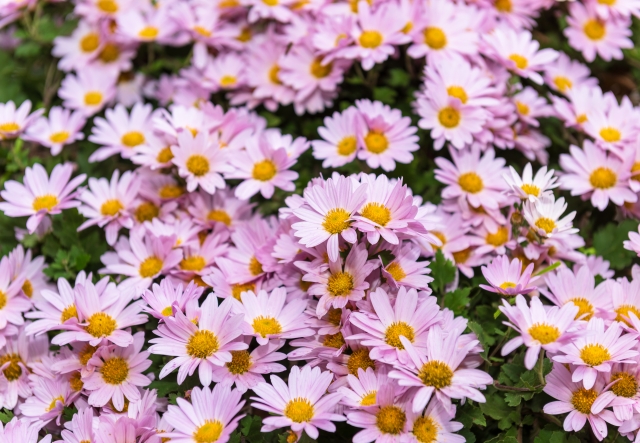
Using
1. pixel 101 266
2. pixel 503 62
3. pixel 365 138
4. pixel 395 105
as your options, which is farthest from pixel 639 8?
pixel 101 266

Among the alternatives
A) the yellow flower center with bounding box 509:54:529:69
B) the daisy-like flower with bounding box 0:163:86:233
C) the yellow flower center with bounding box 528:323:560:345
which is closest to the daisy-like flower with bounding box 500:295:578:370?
the yellow flower center with bounding box 528:323:560:345

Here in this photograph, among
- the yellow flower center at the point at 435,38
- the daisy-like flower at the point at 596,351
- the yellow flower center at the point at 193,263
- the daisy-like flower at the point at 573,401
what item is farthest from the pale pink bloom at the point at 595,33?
the yellow flower center at the point at 193,263

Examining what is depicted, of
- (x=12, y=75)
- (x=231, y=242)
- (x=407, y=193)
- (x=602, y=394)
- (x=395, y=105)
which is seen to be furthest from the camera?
(x=12, y=75)

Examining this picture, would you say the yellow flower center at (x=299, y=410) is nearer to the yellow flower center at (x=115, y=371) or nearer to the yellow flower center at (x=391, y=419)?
the yellow flower center at (x=391, y=419)

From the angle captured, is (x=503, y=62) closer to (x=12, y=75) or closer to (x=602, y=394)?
(x=602, y=394)

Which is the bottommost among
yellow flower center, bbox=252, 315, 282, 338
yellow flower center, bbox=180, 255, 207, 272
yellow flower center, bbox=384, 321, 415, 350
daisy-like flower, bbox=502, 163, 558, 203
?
yellow flower center, bbox=180, 255, 207, 272

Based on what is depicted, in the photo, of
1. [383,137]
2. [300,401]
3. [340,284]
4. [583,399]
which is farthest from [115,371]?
[583,399]

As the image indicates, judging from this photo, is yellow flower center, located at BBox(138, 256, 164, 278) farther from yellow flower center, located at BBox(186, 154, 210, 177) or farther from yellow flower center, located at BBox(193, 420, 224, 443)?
yellow flower center, located at BBox(193, 420, 224, 443)
